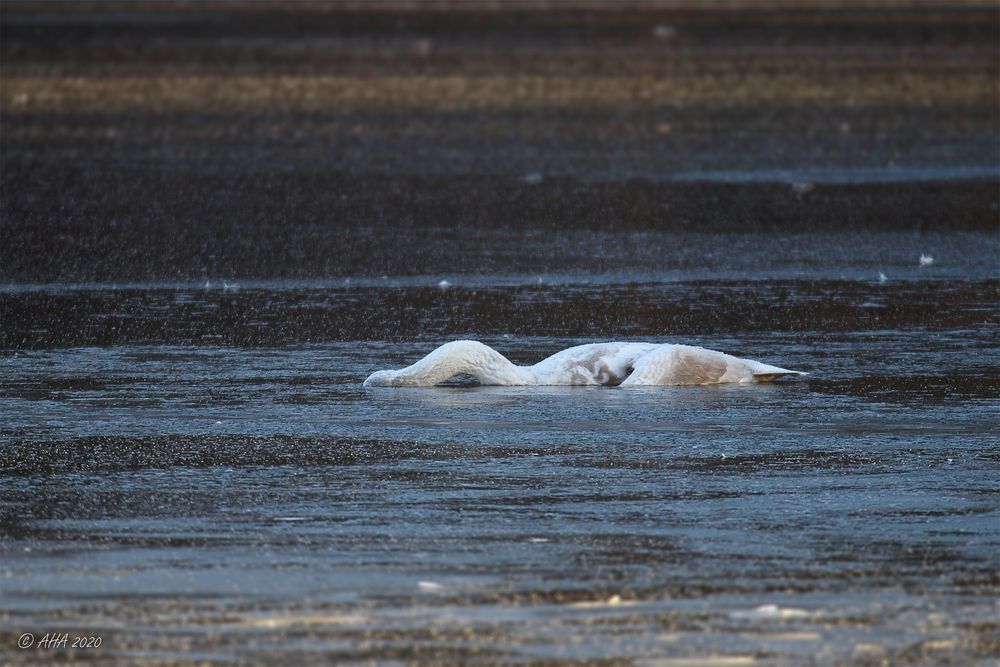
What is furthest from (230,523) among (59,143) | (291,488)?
(59,143)

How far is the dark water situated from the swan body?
12 cm

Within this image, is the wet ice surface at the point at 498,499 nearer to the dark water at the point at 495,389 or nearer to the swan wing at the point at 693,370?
the dark water at the point at 495,389

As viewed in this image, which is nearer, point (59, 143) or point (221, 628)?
point (221, 628)

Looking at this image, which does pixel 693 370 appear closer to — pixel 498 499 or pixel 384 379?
pixel 384 379

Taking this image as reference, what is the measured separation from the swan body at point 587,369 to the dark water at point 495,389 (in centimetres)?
12

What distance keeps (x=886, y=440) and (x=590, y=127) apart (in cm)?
1271

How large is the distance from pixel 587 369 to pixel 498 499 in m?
2.26

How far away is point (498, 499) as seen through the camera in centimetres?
605

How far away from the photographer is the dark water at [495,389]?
4.88 metres

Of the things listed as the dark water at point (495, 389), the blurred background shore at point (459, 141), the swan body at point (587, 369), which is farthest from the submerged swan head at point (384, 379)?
the blurred background shore at point (459, 141)

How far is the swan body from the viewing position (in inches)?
320

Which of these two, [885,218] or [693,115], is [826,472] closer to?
[885,218]

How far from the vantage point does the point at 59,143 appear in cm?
1830

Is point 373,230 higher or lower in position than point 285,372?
higher
